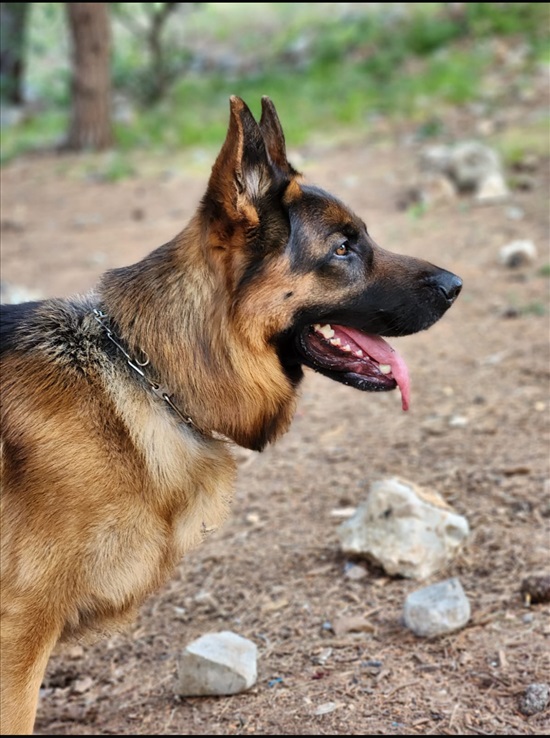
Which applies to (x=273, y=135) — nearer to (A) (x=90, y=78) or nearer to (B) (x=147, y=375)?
(B) (x=147, y=375)

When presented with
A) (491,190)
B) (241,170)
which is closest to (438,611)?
(241,170)

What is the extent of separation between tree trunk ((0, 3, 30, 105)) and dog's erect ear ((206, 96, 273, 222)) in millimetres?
16845

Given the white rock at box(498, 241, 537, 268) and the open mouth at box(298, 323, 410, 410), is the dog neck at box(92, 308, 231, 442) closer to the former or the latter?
the open mouth at box(298, 323, 410, 410)

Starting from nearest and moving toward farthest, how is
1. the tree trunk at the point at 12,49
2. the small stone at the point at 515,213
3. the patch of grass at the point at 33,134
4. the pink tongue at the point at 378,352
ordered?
the pink tongue at the point at 378,352, the small stone at the point at 515,213, the patch of grass at the point at 33,134, the tree trunk at the point at 12,49

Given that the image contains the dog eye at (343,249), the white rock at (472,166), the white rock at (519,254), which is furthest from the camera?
the white rock at (472,166)

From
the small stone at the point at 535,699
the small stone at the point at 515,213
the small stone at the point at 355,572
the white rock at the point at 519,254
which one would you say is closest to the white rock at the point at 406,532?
the small stone at the point at 355,572

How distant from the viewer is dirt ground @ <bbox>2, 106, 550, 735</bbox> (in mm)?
3533

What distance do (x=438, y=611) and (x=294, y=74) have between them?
17.3 meters

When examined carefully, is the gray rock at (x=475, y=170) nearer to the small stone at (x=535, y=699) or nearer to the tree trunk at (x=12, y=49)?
the small stone at (x=535, y=699)

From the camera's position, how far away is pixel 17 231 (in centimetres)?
1246

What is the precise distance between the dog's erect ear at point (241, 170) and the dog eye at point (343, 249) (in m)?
0.38

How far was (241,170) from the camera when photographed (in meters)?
3.13

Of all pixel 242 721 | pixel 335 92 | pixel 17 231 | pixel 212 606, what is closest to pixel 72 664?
pixel 212 606

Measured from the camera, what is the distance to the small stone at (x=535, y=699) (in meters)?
3.26
